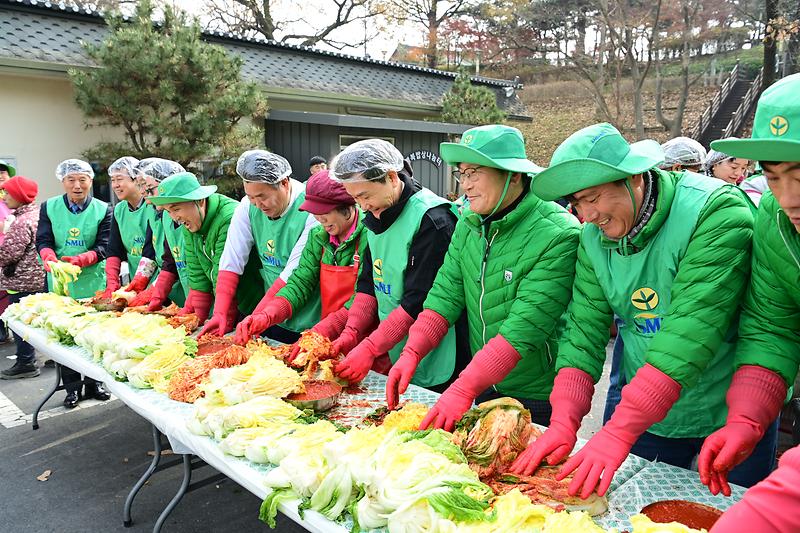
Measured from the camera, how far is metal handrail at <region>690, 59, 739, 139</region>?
20641 millimetres

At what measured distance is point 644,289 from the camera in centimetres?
202

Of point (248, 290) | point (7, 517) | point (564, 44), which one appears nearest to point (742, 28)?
point (564, 44)

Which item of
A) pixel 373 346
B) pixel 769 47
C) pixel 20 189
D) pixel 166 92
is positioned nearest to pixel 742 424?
pixel 373 346

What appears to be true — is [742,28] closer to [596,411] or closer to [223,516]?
[596,411]

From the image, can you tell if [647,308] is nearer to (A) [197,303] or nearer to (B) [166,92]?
(A) [197,303]

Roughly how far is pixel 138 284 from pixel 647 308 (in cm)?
427

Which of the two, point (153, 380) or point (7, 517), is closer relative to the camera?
point (153, 380)

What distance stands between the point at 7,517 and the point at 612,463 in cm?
370

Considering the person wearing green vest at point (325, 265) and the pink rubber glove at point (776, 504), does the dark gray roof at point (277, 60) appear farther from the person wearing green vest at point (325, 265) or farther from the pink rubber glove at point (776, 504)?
the pink rubber glove at point (776, 504)

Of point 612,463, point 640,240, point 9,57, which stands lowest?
point 612,463

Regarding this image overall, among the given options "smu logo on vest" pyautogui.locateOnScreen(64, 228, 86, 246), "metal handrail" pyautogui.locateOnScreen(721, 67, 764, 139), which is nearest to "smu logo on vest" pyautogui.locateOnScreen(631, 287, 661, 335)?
"smu logo on vest" pyautogui.locateOnScreen(64, 228, 86, 246)

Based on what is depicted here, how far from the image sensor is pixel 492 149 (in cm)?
236

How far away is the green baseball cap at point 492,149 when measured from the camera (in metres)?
2.31

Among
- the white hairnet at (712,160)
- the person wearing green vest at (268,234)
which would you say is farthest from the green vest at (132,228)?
the white hairnet at (712,160)
